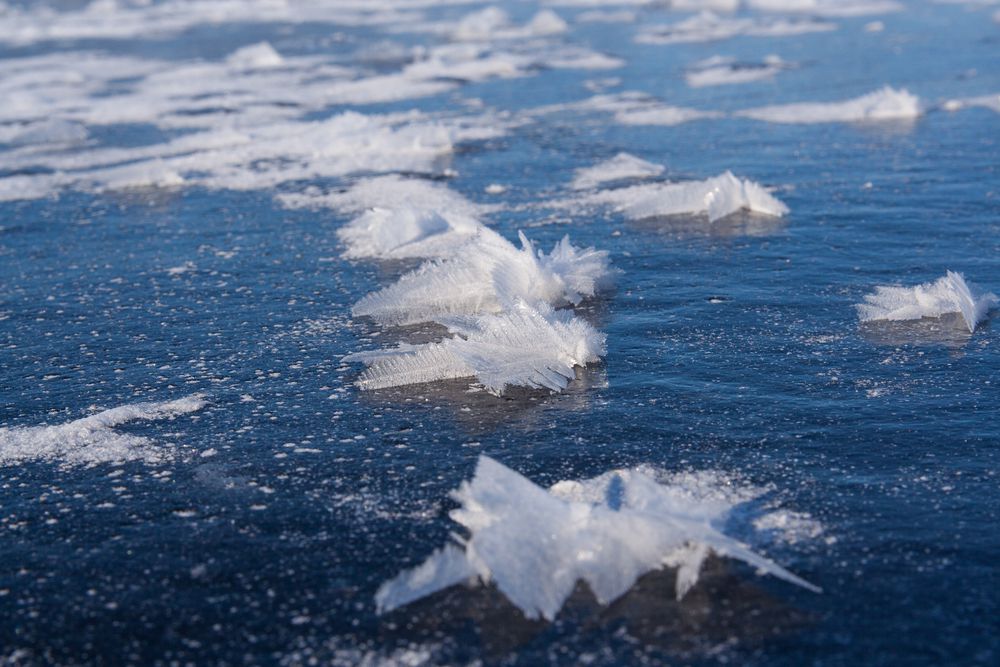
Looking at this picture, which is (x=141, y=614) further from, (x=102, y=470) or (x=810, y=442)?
(x=810, y=442)

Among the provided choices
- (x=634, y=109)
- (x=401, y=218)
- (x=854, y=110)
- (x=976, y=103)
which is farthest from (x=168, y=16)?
(x=401, y=218)

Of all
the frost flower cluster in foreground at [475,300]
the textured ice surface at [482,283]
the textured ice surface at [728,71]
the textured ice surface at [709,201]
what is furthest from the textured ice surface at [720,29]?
the textured ice surface at [482,283]

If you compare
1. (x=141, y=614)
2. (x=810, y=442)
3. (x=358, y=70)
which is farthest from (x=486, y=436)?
(x=358, y=70)

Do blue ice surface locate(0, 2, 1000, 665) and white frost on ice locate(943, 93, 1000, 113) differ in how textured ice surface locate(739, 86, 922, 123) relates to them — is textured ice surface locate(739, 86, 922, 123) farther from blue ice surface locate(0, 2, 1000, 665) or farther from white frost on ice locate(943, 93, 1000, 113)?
blue ice surface locate(0, 2, 1000, 665)

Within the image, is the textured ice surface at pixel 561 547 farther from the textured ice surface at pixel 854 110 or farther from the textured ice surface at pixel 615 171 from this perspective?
the textured ice surface at pixel 854 110

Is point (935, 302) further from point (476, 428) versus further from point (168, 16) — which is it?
point (168, 16)

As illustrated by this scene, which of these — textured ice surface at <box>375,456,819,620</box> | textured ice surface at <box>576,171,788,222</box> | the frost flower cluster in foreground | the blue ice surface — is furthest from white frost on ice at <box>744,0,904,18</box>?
textured ice surface at <box>375,456,819,620</box>
